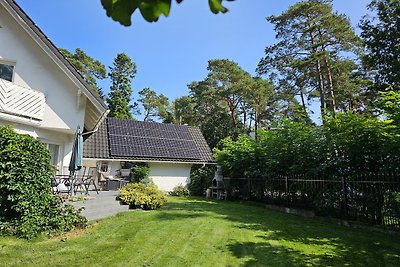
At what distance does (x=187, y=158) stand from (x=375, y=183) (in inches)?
579

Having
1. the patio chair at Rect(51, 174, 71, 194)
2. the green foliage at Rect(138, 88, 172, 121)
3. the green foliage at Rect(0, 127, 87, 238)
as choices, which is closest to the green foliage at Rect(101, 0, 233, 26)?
the green foliage at Rect(0, 127, 87, 238)

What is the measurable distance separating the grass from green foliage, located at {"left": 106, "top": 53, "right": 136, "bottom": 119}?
33.8m

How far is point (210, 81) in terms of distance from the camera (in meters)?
37.2

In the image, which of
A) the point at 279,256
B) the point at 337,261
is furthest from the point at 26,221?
the point at 337,261

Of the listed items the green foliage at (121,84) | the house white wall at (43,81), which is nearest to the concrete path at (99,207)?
the house white wall at (43,81)

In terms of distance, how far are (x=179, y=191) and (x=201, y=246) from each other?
Answer: 14501 mm

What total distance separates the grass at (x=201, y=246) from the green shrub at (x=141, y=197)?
1988mm

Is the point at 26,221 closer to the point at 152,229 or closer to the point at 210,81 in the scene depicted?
the point at 152,229

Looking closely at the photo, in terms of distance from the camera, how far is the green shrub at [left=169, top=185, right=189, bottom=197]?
20344mm

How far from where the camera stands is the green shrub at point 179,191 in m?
20.3

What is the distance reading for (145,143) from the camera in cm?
2164

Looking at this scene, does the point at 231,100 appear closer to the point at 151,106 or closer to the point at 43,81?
the point at 151,106

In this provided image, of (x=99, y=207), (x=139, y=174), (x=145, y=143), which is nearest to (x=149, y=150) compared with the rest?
(x=145, y=143)

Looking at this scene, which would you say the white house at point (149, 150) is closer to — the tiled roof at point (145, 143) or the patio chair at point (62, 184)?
the tiled roof at point (145, 143)
